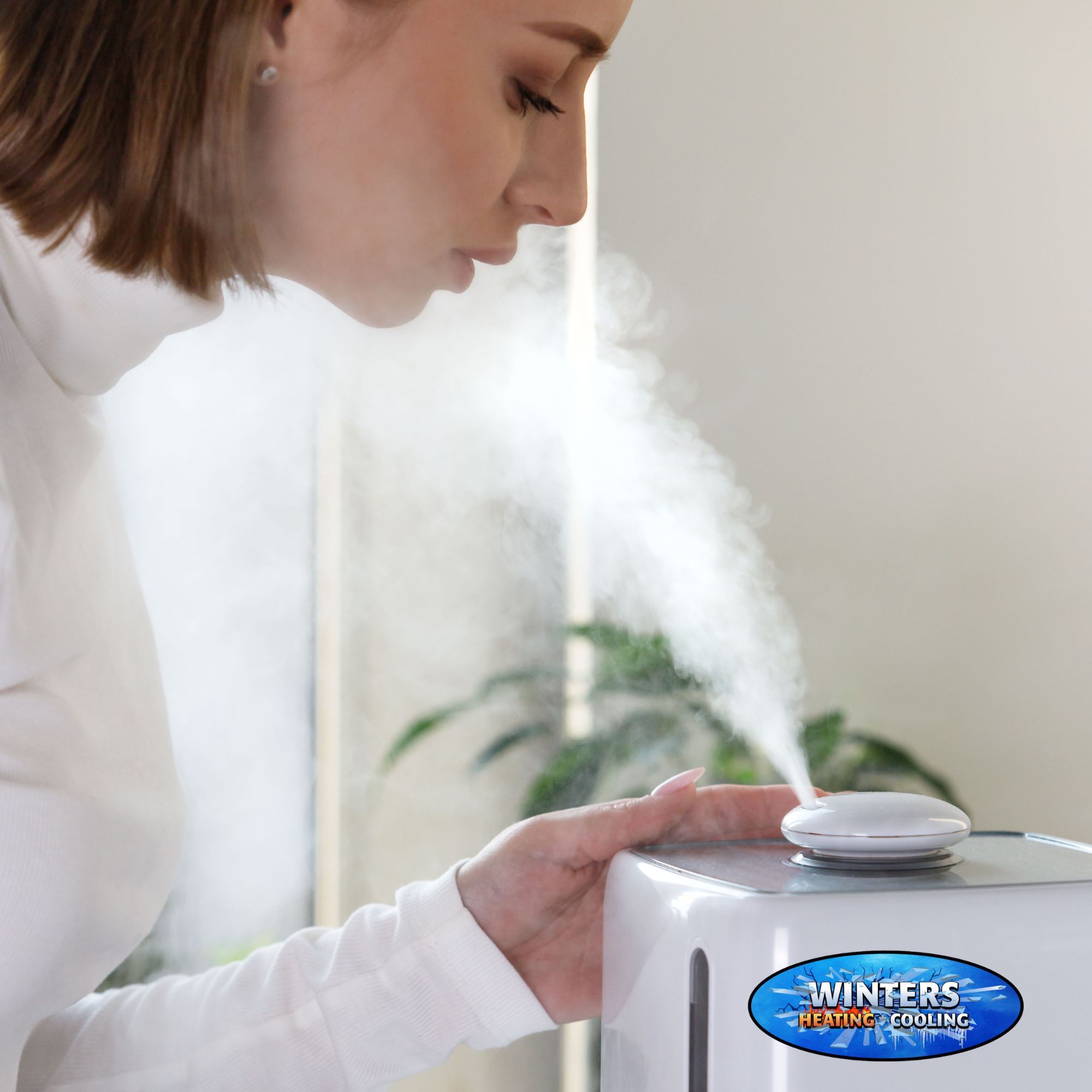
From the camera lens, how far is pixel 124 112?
1.79 feet

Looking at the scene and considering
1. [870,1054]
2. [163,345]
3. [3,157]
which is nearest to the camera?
[870,1054]

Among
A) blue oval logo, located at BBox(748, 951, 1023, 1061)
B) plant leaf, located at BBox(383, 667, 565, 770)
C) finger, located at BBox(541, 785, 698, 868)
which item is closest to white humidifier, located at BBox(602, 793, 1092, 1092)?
blue oval logo, located at BBox(748, 951, 1023, 1061)

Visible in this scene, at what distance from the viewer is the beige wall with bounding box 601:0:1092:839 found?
1.42 meters

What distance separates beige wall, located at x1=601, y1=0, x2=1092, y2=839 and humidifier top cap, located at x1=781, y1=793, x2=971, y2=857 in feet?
3.25

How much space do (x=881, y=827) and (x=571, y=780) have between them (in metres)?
0.93

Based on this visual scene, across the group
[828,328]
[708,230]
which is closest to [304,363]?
[708,230]

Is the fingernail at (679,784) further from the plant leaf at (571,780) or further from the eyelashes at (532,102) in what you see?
the plant leaf at (571,780)

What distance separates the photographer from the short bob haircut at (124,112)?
1.74 ft

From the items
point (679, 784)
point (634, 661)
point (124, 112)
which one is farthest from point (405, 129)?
point (634, 661)

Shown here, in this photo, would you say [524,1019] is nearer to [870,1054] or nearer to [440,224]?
[870,1054]

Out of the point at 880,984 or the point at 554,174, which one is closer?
the point at 880,984

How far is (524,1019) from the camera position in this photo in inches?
28.0

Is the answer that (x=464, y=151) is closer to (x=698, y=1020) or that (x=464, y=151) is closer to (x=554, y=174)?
(x=554, y=174)

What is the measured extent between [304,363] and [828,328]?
29.0 inches
